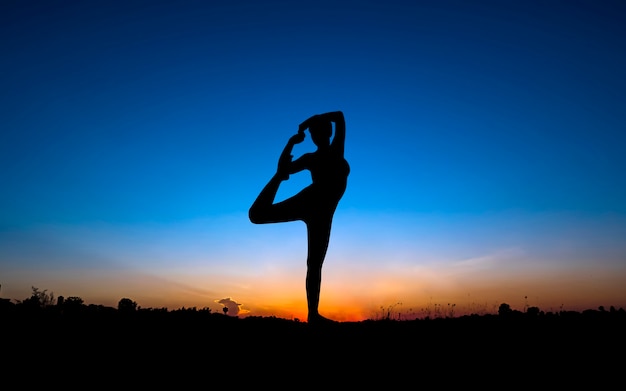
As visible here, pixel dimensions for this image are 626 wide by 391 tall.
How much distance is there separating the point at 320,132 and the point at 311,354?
4628mm

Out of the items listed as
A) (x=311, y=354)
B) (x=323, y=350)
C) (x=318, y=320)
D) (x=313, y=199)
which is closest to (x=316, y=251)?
(x=313, y=199)

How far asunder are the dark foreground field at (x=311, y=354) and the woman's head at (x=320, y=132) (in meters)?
3.71

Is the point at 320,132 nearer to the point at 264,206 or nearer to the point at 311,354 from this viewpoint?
the point at 264,206

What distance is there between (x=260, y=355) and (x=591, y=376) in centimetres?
345

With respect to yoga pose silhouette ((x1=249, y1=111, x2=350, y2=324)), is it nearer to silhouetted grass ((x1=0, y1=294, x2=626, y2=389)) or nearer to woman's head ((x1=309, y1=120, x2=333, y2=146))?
woman's head ((x1=309, y1=120, x2=333, y2=146))

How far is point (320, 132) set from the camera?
7.98 metres

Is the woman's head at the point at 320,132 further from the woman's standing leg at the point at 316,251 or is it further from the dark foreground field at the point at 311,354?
the dark foreground field at the point at 311,354

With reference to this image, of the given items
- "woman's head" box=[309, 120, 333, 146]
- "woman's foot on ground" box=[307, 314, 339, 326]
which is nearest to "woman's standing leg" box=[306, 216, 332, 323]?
"woman's foot on ground" box=[307, 314, 339, 326]

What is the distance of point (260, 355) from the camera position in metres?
4.60

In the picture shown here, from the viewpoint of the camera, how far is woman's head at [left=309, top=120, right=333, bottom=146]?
26.2 feet

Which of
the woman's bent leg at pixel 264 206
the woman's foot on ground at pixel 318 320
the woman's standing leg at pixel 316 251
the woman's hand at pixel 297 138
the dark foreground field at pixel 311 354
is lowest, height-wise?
the dark foreground field at pixel 311 354

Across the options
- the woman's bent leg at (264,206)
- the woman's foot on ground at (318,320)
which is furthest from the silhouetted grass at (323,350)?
the woman's bent leg at (264,206)

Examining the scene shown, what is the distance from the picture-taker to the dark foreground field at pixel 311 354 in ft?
12.4

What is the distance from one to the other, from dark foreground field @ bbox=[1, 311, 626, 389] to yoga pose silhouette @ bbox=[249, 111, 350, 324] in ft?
5.45
